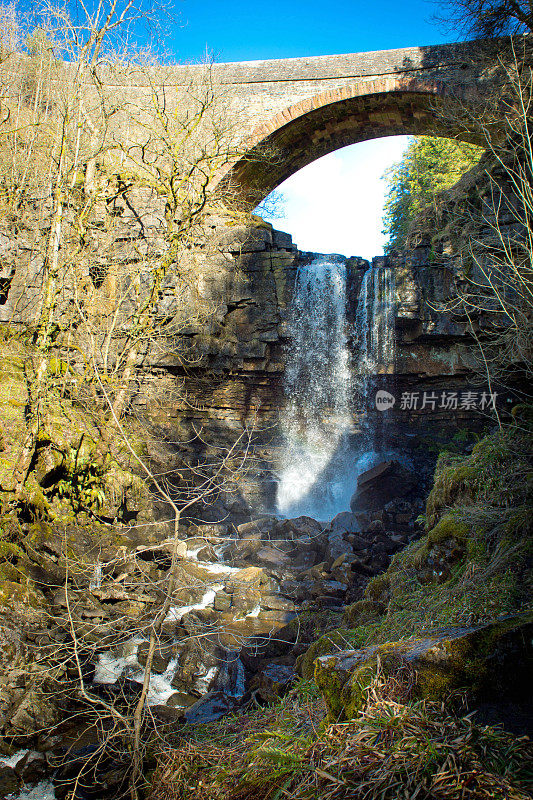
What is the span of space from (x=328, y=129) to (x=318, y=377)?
8.33m

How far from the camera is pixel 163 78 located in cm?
1339

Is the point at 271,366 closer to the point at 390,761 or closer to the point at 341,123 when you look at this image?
the point at 341,123

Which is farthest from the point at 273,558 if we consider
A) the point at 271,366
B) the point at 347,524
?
the point at 271,366

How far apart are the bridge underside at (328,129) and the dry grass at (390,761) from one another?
47.7 feet

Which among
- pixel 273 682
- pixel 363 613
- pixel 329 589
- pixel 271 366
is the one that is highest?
pixel 271 366

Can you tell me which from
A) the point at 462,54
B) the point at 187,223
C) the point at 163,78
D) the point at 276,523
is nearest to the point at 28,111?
the point at 163,78

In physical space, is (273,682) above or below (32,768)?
above

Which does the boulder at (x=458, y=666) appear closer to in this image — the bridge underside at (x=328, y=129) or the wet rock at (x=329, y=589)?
the wet rock at (x=329, y=589)

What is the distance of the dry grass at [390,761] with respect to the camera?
143cm

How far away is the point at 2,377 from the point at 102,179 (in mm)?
6488

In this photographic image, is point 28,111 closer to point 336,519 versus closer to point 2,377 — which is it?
point 2,377

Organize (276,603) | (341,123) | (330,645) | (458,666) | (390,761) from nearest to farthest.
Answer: (390,761) → (458,666) → (330,645) → (276,603) → (341,123)

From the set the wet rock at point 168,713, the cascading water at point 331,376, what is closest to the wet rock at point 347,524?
the cascading water at point 331,376

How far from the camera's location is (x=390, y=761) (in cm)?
157
